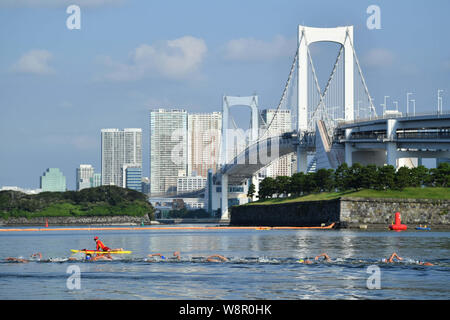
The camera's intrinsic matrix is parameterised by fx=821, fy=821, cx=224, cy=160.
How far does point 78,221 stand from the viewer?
498 feet

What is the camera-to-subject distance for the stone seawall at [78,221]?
150m

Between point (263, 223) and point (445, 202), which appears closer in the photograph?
point (445, 202)

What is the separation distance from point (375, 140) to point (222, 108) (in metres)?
67.2

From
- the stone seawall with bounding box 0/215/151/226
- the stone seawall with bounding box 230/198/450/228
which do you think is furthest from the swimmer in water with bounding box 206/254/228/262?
the stone seawall with bounding box 0/215/151/226

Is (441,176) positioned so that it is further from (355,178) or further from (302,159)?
(302,159)

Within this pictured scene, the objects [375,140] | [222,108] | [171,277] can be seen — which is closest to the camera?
[171,277]

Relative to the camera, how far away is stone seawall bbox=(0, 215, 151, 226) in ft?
493

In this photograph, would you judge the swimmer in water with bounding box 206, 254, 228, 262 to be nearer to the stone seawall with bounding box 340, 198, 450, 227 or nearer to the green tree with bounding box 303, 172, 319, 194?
the stone seawall with bounding box 340, 198, 450, 227

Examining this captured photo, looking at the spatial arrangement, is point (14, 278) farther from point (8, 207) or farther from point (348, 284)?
point (8, 207)

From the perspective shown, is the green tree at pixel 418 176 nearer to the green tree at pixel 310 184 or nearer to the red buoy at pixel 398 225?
the red buoy at pixel 398 225

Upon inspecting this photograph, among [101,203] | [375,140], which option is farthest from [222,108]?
[375,140]

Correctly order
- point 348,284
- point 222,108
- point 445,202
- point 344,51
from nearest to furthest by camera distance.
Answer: point 348,284, point 445,202, point 344,51, point 222,108

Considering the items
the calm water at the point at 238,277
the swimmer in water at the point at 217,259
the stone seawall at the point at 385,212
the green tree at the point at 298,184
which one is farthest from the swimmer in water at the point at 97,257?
the green tree at the point at 298,184

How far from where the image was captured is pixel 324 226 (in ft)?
Answer: 255
